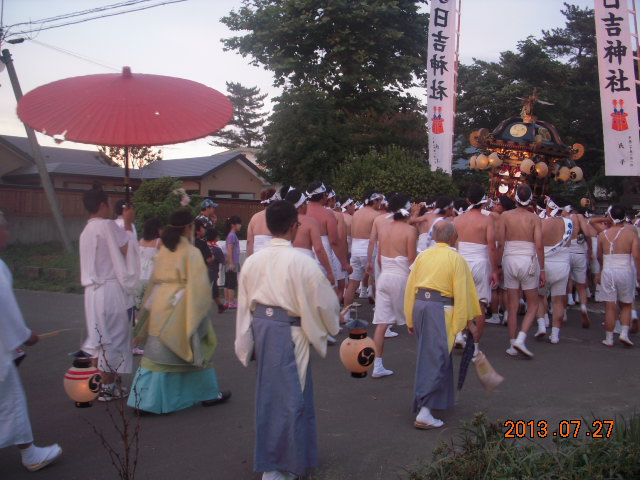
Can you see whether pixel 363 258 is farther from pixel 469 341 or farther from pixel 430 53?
pixel 430 53

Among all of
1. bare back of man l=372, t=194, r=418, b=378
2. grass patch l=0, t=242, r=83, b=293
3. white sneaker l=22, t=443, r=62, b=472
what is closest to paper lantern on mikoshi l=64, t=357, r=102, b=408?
white sneaker l=22, t=443, r=62, b=472

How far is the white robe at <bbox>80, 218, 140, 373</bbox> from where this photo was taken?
17.1ft

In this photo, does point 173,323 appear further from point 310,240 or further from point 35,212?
point 35,212

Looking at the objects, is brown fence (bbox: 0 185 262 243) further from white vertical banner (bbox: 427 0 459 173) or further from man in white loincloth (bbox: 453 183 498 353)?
man in white loincloth (bbox: 453 183 498 353)

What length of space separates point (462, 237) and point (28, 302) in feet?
28.3

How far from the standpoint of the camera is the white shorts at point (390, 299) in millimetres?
6383

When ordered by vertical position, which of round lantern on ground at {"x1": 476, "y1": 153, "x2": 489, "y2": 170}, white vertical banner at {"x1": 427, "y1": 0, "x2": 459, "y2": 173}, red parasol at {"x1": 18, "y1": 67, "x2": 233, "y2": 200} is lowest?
red parasol at {"x1": 18, "y1": 67, "x2": 233, "y2": 200}

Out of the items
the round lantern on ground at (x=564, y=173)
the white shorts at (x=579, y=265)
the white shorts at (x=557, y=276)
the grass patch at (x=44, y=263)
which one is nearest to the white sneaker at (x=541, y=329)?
the white shorts at (x=557, y=276)

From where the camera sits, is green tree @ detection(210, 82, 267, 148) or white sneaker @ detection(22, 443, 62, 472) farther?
green tree @ detection(210, 82, 267, 148)

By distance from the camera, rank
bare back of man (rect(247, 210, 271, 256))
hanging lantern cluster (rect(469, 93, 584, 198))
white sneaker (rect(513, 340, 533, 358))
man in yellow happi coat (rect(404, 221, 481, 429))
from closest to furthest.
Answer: man in yellow happi coat (rect(404, 221, 481, 429)) → white sneaker (rect(513, 340, 533, 358)) → bare back of man (rect(247, 210, 271, 256)) → hanging lantern cluster (rect(469, 93, 584, 198))

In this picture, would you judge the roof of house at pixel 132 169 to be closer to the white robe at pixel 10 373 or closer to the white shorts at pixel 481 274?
the white shorts at pixel 481 274

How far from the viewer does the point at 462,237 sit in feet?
24.9

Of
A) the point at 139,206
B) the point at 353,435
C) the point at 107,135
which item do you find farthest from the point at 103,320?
the point at 139,206

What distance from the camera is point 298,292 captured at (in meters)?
3.67
